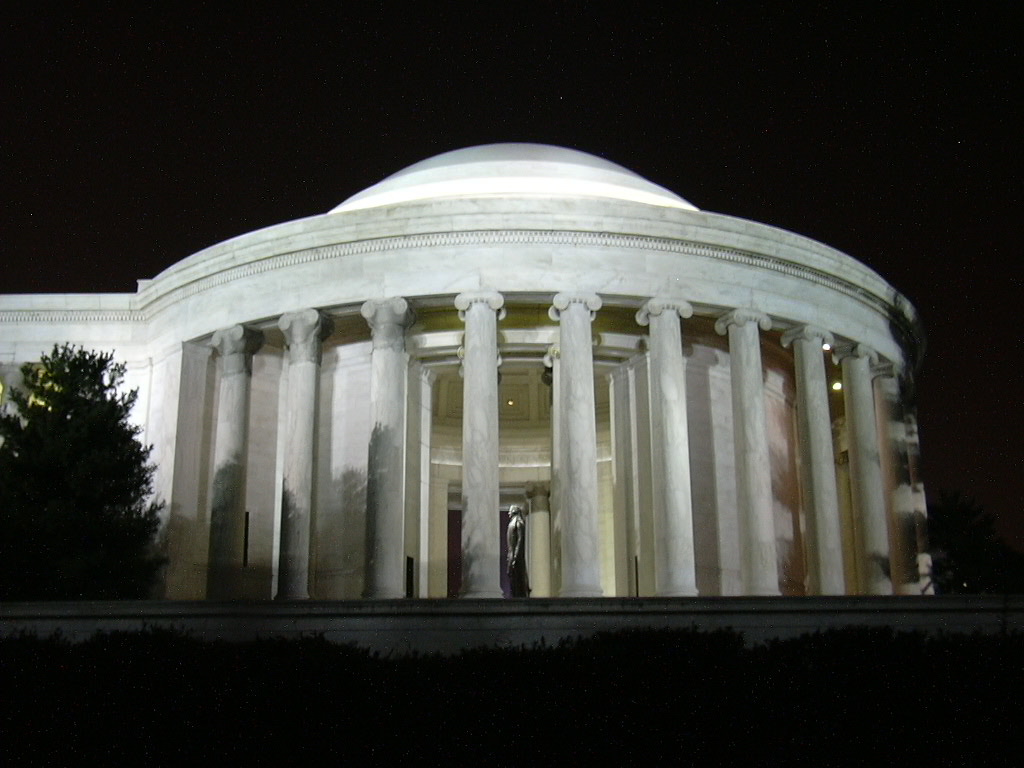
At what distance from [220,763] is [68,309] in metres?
35.2

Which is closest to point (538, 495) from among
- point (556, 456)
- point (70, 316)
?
point (556, 456)

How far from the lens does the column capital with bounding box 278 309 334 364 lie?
1949 inches

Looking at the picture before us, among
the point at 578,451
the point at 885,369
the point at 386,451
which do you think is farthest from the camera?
the point at 885,369

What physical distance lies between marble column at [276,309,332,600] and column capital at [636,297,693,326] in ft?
42.4

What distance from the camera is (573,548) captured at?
1766 inches

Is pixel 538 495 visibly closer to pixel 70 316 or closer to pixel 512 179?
pixel 512 179

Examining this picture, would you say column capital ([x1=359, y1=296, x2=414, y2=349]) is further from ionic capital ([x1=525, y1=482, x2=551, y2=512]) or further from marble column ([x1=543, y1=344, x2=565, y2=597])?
ionic capital ([x1=525, y1=482, x2=551, y2=512])

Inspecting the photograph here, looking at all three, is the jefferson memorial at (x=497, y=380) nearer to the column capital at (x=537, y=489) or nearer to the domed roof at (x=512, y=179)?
the domed roof at (x=512, y=179)

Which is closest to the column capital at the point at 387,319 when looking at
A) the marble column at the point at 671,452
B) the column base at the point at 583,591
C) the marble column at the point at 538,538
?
the marble column at the point at 671,452

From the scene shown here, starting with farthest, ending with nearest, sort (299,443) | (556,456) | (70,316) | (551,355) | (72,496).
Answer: (70,316) → (551,355) → (556,456) → (299,443) → (72,496)

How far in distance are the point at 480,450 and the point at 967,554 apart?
1441 inches

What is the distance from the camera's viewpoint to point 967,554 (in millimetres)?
69375

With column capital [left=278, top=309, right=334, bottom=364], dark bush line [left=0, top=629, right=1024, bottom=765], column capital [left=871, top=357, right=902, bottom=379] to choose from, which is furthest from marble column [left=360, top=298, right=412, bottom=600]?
column capital [left=871, top=357, right=902, bottom=379]

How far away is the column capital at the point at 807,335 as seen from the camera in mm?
51375
